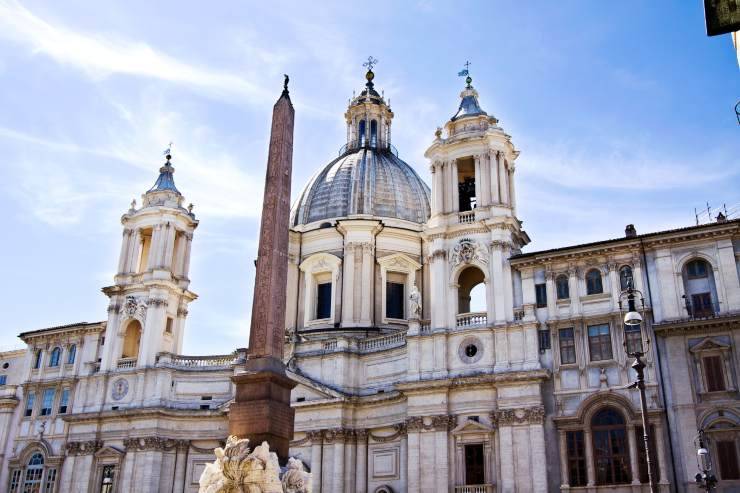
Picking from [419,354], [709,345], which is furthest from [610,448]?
[419,354]

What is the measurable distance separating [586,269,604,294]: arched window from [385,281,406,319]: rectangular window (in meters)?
15.0

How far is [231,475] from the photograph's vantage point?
814 inches

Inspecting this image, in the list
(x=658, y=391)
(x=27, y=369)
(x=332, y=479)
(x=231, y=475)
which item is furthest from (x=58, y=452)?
(x=658, y=391)

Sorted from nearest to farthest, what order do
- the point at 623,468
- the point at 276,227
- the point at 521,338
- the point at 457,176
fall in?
1. the point at 276,227
2. the point at 623,468
3. the point at 521,338
4. the point at 457,176

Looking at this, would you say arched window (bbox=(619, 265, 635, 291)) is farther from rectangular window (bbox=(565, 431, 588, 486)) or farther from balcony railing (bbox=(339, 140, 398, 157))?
balcony railing (bbox=(339, 140, 398, 157))

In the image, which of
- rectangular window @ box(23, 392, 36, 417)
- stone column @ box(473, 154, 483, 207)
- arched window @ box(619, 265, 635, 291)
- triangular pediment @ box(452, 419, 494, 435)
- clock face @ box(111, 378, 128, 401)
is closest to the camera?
arched window @ box(619, 265, 635, 291)

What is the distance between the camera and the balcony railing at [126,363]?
156ft

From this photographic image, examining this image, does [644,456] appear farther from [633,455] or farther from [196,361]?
[196,361]

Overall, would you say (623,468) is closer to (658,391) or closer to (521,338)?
(658,391)

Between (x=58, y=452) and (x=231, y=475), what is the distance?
102ft

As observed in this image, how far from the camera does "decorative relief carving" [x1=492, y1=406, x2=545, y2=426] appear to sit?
34938mm

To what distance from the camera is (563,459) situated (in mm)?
34000

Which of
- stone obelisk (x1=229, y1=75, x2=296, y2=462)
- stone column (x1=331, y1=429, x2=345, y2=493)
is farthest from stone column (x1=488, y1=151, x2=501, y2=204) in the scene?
stone obelisk (x1=229, y1=75, x2=296, y2=462)

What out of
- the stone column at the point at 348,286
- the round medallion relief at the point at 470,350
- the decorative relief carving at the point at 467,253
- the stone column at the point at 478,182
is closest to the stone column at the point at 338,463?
the stone column at the point at 348,286
